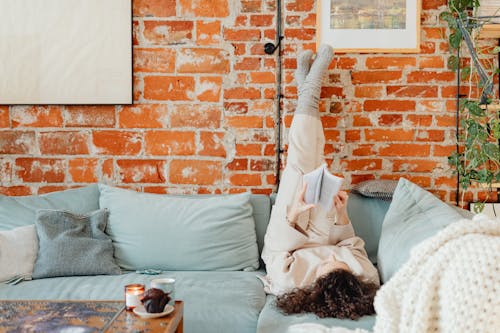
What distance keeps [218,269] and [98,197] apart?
29.4 inches

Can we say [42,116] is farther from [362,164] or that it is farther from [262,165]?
[362,164]

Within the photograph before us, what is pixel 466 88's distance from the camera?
2850 millimetres

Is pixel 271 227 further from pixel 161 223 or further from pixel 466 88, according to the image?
pixel 466 88

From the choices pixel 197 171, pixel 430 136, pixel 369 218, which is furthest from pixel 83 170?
pixel 430 136

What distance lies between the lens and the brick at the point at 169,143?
2.90 meters

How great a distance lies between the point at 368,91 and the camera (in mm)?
2863

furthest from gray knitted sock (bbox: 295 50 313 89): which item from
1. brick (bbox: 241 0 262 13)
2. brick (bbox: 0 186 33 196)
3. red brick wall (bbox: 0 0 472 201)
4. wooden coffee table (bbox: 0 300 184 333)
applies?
brick (bbox: 0 186 33 196)

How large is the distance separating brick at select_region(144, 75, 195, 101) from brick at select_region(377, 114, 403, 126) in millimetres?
1045

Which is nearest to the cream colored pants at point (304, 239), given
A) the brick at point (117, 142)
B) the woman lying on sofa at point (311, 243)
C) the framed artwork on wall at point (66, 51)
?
the woman lying on sofa at point (311, 243)

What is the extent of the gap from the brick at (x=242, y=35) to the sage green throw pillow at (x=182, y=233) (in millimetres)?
896

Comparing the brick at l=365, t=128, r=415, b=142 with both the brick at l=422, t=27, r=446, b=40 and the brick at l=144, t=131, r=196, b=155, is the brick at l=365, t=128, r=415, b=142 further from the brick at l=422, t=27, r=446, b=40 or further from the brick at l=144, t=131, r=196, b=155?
the brick at l=144, t=131, r=196, b=155

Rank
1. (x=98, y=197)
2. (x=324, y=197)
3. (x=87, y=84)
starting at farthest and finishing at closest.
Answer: (x=87, y=84)
(x=98, y=197)
(x=324, y=197)

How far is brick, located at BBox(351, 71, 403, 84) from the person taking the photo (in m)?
2.85

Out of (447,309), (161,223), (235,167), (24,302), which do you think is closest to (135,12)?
(235,167)
